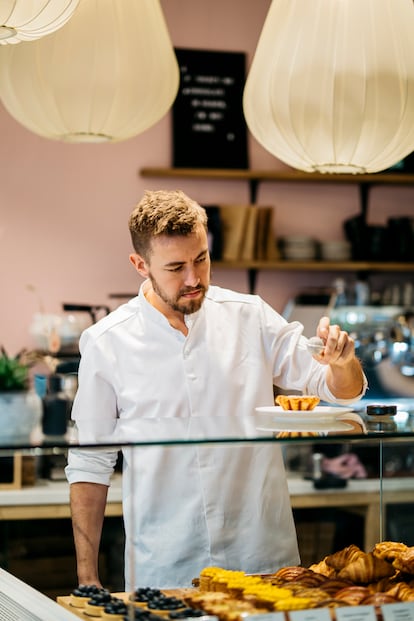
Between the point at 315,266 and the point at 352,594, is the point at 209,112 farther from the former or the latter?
the point at 352,594

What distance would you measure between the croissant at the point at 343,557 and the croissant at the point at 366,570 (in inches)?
1.0

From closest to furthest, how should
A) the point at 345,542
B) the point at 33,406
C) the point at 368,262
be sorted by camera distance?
the point at 33,406
the point at 345,542
the point at 368,262

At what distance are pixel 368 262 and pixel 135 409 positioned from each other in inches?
139

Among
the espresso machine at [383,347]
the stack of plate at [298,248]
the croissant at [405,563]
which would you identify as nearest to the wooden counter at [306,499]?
the croissant at [405,563]

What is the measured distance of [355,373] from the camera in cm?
222

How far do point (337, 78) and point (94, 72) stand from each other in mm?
600

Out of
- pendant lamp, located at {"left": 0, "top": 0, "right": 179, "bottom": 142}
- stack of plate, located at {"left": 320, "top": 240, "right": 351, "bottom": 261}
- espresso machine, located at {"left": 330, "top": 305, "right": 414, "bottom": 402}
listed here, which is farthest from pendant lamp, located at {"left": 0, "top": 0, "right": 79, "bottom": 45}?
stack of plate, located at {"left": 320, "top": 240, "right": 351, "bottom": 261}

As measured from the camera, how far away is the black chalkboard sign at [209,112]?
5.50m

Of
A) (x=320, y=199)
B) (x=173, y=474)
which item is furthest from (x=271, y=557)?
(x=320, y=199)

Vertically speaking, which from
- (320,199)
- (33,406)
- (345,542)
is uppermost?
(320,199)

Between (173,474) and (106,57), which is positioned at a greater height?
(106,57)

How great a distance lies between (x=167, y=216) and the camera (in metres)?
2.31

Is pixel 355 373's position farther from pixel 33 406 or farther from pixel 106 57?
pixel 106 57

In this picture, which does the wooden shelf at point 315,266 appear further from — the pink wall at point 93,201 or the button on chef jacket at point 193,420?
the button on chef jacket at point 193,420
